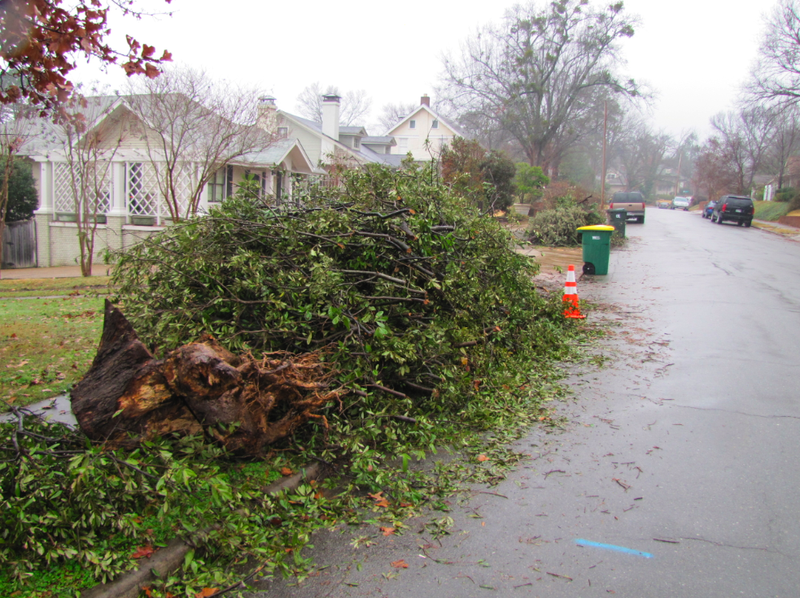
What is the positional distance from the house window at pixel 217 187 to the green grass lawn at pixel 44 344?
12.2 meters

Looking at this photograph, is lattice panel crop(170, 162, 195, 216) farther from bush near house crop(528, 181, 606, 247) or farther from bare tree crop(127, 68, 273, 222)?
bush near house crop(528, 181, 606, 247)

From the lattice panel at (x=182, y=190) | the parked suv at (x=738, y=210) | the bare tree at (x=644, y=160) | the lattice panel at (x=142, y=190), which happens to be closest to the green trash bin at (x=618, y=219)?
Result: the parked suv at (x=738, y=210)

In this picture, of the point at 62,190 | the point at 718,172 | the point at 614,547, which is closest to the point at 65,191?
the point at 62,190

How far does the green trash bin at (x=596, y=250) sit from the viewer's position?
581 inches

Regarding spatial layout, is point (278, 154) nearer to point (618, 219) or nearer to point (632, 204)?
point (618, 219)

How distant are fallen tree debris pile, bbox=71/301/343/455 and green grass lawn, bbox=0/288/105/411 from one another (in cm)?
168

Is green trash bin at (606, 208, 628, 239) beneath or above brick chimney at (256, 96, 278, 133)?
beneath

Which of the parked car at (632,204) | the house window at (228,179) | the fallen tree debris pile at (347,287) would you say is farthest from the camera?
the parked car at (632,204)

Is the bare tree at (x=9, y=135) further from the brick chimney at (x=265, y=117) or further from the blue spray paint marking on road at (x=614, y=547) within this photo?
the blue spray paint marking on road at (x=614, y=547)

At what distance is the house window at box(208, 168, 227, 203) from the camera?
22453 mm

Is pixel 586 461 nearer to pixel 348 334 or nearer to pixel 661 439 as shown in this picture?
pixel 661 439

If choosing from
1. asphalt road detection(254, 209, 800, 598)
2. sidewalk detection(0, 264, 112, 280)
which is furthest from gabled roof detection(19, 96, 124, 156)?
asphalt road detection(254, 209, 800, 598)

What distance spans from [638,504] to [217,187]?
72.3 feet

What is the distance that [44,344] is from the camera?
22.8 feet
